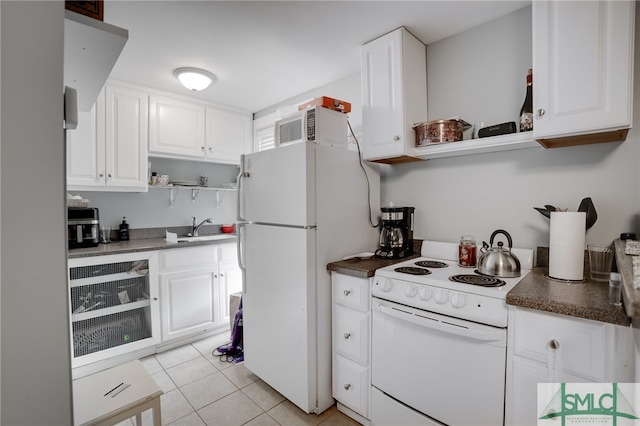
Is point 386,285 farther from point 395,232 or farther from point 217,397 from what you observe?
point 217,397

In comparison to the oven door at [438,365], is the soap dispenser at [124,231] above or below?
above

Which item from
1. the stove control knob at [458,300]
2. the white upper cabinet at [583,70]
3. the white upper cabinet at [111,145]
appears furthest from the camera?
the white upper cabinet at [111,145]

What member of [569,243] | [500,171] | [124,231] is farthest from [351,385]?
[124,231]

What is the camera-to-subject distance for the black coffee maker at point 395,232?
212 centimetres

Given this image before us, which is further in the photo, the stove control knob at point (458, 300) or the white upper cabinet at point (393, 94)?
the white upper cabinet at point (393, 94)

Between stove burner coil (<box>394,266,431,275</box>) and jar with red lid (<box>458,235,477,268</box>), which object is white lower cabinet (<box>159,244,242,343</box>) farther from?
jar with red lid (<box>458,235,477,268</box>)

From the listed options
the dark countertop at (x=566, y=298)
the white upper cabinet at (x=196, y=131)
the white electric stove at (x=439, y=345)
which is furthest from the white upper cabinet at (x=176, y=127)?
the dark countertop at (x=566, y=298)

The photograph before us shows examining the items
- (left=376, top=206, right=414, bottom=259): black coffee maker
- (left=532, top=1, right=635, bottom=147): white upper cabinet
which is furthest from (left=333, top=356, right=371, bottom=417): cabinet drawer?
(left=532, top=1, right=635, bottom=147): white upper cabinet

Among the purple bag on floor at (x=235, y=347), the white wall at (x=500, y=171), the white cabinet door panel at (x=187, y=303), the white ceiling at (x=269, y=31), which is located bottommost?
the purple bag on floor at (x=235, y=347)

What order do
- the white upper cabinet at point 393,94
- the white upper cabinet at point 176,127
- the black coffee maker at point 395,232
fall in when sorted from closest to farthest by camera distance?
the white upper cabinet at point 393,94, the black coffee maker at point 395,232, the white upper cabinet at point 176,127

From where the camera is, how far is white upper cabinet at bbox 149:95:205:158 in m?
3.02

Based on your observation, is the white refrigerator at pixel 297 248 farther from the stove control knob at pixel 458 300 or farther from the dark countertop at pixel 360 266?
the stove control knob at pixel 458 300

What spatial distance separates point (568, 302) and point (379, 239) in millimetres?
1276

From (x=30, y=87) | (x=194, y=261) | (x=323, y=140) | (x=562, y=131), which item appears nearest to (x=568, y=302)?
(x=562, y=131)
